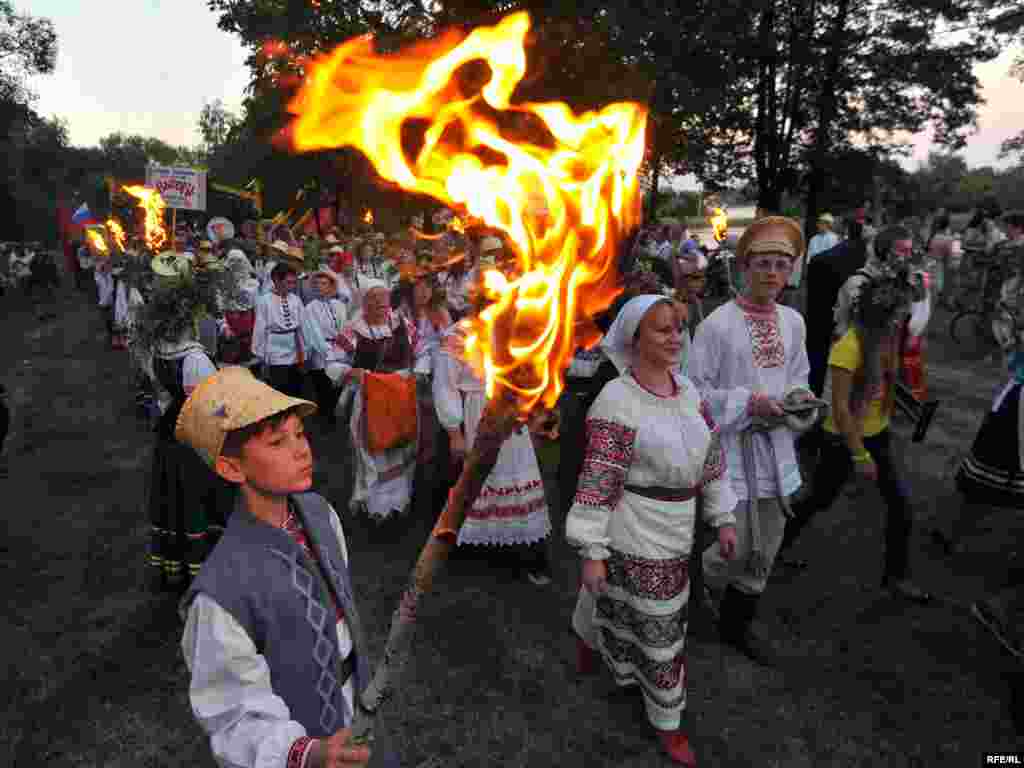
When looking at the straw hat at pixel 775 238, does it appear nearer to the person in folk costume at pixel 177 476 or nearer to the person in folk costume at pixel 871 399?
the person in folk costume at pixel 871 399

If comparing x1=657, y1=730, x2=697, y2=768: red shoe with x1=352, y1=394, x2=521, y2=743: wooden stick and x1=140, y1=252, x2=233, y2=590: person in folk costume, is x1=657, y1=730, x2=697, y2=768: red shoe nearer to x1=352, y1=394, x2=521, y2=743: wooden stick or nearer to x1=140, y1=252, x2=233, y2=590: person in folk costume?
x1=352, y1=394, x2=521, y2=743: wooden stick

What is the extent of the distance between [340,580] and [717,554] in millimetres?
2635

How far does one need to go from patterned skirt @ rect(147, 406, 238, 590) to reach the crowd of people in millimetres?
16

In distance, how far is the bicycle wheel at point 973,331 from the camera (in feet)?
40.4

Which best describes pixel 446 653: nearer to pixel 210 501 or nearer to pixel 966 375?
pixel 210 501

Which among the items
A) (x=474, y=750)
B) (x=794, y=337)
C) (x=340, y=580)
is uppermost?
(x=794, y=337)

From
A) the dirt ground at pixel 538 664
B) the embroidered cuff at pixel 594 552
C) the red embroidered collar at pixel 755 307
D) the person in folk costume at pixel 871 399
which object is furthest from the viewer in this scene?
the person in folk costume at pixel 871 399

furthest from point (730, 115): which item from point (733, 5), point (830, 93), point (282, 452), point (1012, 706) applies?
point (282, 452)

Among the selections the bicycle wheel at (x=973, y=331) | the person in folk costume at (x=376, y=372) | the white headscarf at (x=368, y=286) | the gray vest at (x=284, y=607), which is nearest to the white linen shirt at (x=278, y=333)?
the white headscarf at (x=368, y=286)

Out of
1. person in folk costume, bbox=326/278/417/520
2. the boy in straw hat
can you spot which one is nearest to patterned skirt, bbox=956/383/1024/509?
person in folk costume, bbox=326/278/417/520

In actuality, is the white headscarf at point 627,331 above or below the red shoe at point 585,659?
above

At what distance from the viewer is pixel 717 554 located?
158 inches

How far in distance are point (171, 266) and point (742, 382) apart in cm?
504

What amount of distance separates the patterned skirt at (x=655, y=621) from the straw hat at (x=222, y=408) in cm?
199
